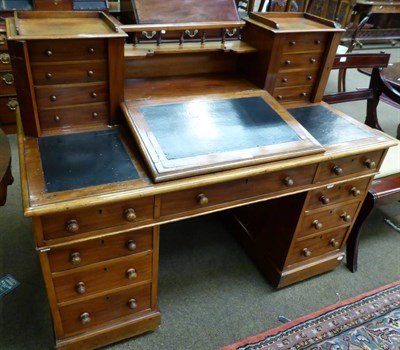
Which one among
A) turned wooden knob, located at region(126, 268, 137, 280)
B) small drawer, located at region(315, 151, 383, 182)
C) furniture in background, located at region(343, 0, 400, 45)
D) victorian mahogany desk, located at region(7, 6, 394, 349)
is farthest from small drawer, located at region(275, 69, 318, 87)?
furniture in background, located at region(343, 0, 400, 45)

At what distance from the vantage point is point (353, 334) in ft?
Answer: 5.73

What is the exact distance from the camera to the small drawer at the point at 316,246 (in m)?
1.84

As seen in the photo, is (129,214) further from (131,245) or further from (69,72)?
(69,72)

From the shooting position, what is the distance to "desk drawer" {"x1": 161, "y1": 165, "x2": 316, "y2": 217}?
1.28 m

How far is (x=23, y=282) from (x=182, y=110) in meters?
1.16

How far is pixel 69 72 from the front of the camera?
1.31 metres

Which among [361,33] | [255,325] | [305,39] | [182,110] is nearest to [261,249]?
[255,325]

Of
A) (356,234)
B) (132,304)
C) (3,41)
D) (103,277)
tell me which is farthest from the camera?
(3,41)

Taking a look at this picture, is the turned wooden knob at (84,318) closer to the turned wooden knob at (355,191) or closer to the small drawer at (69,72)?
the small drawer at (69,72)

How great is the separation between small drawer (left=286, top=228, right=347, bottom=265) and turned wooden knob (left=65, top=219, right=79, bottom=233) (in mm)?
1098

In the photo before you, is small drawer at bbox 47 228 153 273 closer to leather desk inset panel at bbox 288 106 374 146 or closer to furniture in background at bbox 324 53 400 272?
leather desk inset panel at bbox 288 106 374 146

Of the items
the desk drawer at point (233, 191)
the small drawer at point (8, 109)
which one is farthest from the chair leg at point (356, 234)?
the small drawer at point (8, 109)

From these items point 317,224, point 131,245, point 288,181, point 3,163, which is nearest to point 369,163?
point 317,224

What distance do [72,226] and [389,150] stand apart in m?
1.92
